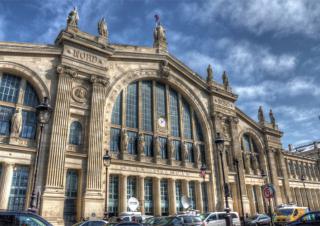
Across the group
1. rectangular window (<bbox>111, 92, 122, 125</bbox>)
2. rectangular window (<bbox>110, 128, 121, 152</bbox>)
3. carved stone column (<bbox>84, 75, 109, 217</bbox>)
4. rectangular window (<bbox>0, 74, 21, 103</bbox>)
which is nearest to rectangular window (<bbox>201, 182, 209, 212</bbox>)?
rectangular window (<bbox>110, 128, 121, 152</bbox>)

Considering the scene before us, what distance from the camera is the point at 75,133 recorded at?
25.1 meters

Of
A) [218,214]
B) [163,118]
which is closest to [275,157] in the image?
[163,118]

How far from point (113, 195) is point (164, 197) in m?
6.01

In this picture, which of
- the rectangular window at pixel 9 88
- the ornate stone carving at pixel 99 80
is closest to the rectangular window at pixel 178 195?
the ornate stone carving at pixel 99 80

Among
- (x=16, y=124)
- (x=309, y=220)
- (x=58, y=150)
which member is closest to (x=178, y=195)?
(x=58, y=150)

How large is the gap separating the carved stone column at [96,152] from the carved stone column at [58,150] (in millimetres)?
2108

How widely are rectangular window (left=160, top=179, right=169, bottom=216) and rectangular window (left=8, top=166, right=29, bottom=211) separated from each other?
520 inches

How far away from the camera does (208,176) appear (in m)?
33.3

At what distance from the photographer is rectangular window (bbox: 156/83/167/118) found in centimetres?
3225

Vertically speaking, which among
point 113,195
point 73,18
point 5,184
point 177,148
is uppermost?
point 73,18

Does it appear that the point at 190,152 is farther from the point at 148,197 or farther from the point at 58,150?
the point at 58,150

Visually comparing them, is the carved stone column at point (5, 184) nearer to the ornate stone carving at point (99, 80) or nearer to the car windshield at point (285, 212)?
the ornate stone carving at point (99, 80)

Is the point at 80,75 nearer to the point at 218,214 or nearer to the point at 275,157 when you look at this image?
the point at 218,214

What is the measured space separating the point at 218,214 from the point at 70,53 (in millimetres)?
19144
